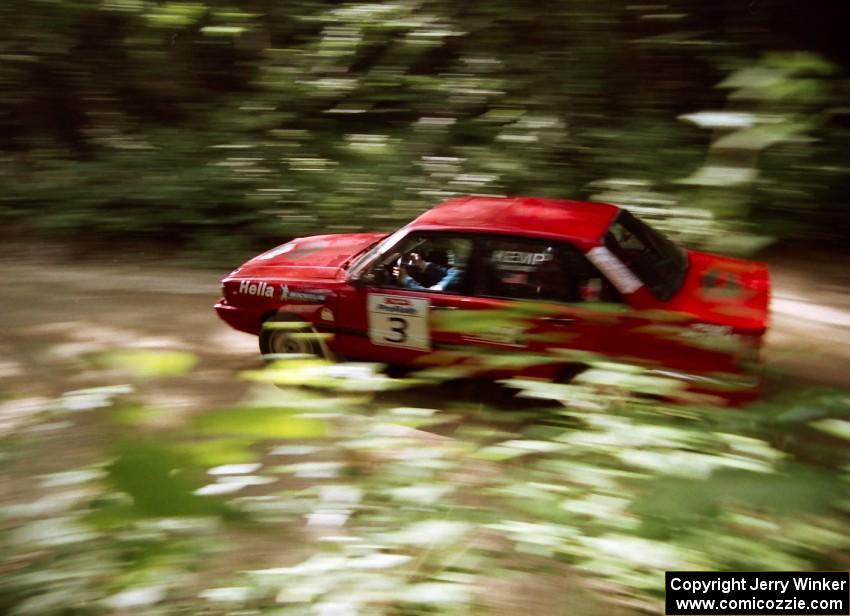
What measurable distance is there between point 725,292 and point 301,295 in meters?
2.91

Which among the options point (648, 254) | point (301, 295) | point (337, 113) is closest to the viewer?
point (648, 254)

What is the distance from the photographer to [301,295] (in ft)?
17.0

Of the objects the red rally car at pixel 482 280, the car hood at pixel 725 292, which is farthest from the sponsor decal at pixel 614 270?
the car hood at pixel 725 292

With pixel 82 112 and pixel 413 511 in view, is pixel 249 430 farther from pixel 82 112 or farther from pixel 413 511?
pixel 82 112

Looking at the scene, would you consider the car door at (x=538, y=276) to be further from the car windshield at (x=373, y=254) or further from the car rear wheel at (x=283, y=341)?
the car rear wheel at (x=283, y=341)

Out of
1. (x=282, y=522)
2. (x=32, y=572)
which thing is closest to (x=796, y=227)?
(x=282, y=522)

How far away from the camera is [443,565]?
1.79 meters

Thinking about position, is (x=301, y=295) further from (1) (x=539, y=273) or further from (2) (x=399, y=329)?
(1) (x=539, y=273)

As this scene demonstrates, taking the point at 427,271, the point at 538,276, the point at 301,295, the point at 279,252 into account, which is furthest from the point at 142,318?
the point at 538,276

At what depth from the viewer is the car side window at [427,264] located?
4.78 meters

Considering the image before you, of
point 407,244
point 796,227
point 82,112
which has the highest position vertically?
point 82,112

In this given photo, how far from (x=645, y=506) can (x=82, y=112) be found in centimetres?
1078

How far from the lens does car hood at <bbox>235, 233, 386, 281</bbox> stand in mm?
5320

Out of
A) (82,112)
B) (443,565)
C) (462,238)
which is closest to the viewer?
(443,565)
